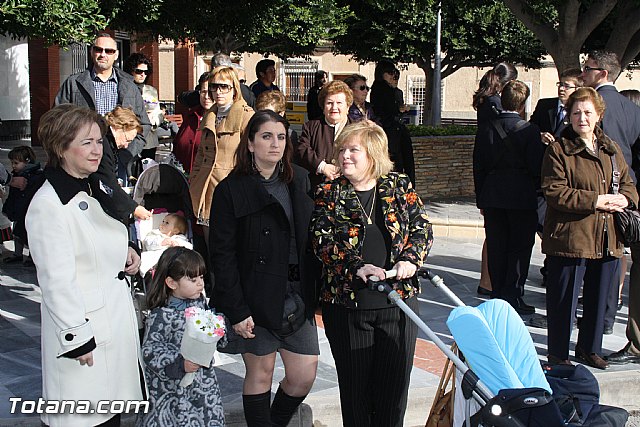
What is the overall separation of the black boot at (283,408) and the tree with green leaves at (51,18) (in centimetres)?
698

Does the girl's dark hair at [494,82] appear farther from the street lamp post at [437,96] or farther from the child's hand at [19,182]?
the street lamp post at [437,96]

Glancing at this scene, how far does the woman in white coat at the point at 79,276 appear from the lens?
12.2ft

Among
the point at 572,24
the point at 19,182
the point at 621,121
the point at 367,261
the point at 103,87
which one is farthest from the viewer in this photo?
the point at 572,24

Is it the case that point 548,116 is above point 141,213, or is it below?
above

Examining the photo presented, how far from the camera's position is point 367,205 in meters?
4.48

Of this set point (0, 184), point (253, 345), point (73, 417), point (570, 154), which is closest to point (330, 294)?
point (253, 345)

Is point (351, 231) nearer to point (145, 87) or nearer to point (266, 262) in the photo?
point (266, 262)

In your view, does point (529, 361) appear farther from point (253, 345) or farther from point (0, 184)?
point (0, 184)

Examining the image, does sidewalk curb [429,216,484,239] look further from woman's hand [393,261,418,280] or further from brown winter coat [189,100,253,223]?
woman's hand [393,261,418,280]

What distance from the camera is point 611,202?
591 centimetres

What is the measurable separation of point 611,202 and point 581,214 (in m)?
0.22

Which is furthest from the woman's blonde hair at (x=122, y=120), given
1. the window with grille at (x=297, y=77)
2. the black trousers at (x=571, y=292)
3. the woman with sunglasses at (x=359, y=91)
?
the window with grille at (x=297, y=77)

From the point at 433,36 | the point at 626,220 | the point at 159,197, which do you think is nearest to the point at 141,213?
the point at 159,197

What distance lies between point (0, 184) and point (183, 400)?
236 inches
